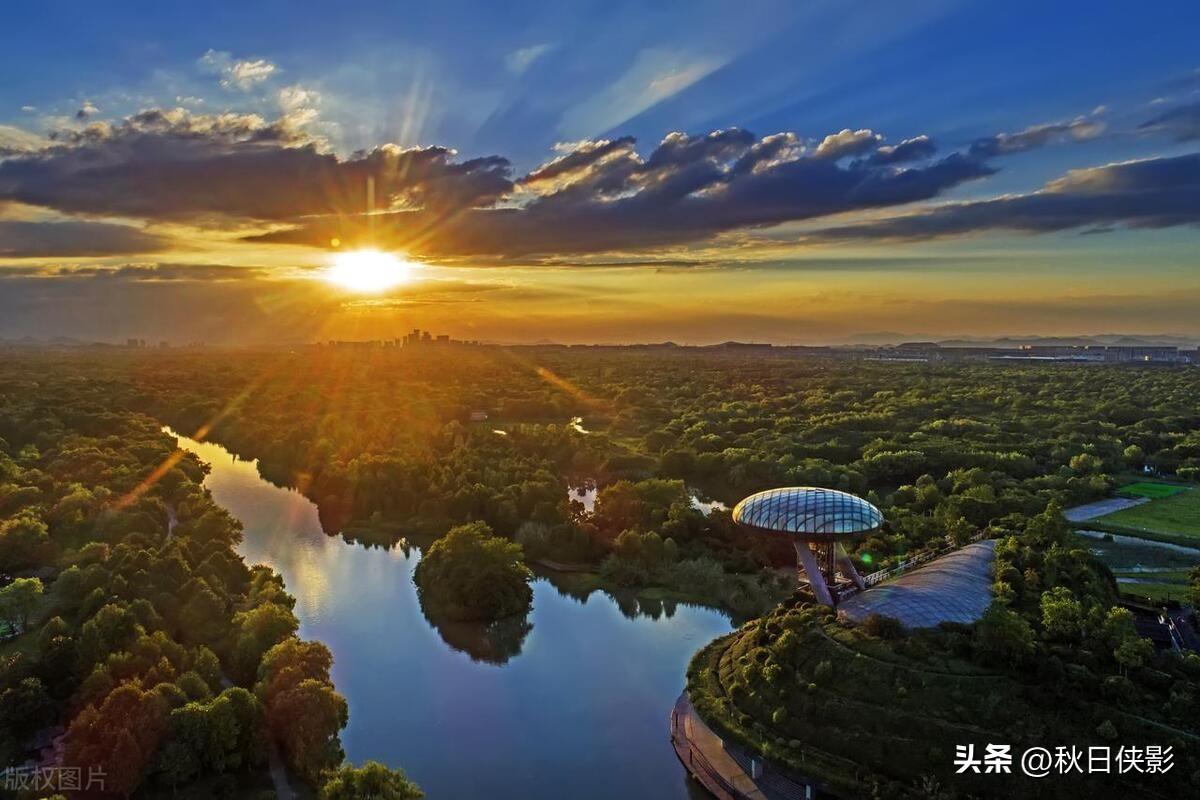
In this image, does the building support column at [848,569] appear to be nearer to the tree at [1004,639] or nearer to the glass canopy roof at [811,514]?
the glass canopy roof at [811,514]

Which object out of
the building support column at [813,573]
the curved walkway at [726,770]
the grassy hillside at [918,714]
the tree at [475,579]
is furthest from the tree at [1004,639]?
the tree at [475,579]

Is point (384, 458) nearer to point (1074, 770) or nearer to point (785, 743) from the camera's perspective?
point (785, 743)

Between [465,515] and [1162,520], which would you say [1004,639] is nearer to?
[1162,520]

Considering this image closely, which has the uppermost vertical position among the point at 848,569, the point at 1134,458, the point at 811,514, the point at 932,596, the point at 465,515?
the point at 811,514

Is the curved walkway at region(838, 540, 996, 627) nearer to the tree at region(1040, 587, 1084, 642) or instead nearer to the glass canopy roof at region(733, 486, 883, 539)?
the tree at region(1040, 587, 1084, 642)

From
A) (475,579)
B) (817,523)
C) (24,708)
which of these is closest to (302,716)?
(24,708)

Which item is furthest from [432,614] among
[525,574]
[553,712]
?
[553,712]

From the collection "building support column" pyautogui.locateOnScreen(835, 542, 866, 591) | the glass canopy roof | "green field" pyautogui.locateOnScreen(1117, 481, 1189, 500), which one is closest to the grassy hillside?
the glass canopy roof
